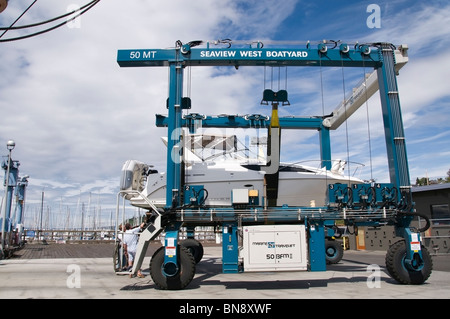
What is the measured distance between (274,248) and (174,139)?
3.51 m

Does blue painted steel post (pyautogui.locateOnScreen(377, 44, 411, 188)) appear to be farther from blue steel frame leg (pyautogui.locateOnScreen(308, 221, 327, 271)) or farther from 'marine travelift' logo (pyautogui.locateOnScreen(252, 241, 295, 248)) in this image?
'marine travelift' logo (pyautogui.locateOnScreen(252, 241, 295, 248))

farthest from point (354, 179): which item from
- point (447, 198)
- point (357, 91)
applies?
point (447, 198)

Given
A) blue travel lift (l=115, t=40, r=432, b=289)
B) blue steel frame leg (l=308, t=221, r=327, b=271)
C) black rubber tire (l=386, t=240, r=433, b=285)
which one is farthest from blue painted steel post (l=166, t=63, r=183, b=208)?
black rubber tire (l=386, t=240, r=433, b=285)

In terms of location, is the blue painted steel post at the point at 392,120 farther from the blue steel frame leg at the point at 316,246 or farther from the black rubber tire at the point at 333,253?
the black rubber tire at the point at 333,253

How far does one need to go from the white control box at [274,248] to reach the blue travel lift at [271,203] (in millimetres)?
274

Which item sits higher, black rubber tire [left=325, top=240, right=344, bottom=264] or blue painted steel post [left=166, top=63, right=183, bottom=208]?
blue painted steel post [left=166, top=63, right=183, bottom=208]

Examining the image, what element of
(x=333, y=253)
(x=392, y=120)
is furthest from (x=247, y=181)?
(x=333, y=253)

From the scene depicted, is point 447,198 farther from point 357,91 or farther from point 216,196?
point 216,196

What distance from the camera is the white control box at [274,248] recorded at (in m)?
7.84

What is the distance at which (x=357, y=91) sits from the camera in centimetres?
1223

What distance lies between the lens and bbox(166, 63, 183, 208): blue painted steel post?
28.7 ft

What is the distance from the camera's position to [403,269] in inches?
322

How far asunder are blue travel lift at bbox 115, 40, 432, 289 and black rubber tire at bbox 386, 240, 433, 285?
2cm

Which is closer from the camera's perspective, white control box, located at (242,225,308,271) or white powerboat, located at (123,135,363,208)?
white control box, located at (242,225,308,271)
